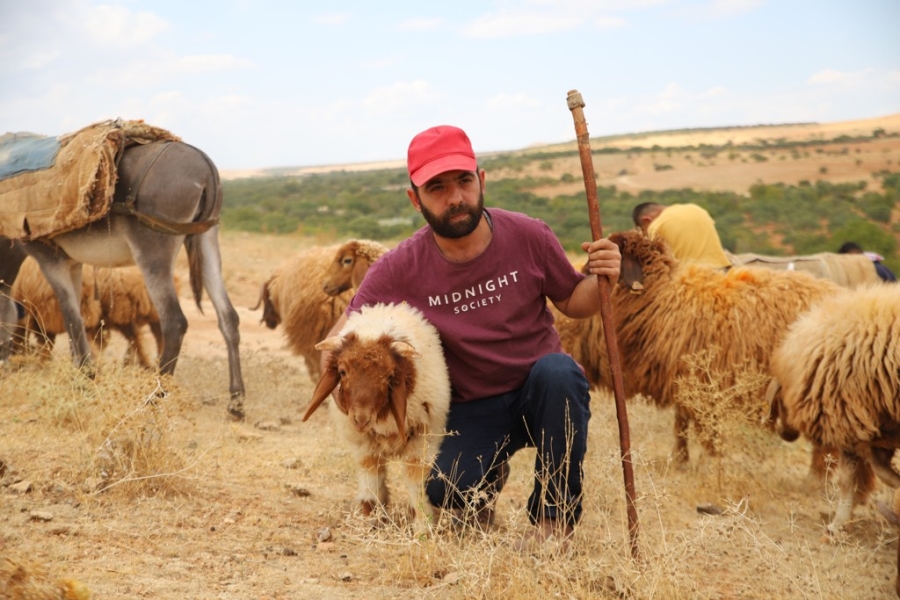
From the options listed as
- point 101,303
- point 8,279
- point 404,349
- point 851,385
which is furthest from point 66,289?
point 851,385

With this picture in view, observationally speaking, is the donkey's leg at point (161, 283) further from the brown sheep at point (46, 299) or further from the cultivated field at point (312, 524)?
the brown sheep at point (46, 299)

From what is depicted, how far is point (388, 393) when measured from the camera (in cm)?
439

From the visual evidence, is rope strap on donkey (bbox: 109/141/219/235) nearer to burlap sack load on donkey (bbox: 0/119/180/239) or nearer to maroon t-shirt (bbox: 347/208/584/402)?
burlap sack load on donkey (bbox: 0/119/180/239)

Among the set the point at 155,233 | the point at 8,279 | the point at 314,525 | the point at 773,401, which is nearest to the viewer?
the point at 314,525

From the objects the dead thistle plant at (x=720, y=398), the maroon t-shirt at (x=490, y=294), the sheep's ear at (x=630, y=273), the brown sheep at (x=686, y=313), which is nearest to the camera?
the maroon t-shirt at (x=490, y=294)

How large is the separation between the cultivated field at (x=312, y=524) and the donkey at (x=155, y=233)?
704mm

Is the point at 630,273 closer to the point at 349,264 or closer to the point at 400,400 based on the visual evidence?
the point at 349,264

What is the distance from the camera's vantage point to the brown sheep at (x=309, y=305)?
29.0 ft

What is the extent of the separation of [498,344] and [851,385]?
242 cm

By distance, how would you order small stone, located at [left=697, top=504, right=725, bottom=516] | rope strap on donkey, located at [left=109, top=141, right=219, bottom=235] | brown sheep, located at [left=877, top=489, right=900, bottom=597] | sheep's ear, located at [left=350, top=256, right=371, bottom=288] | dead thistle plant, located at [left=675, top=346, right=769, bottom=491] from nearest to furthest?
brown sheep, located at [left=877, top=489, right=900, bottom=597] < small stone, located at [left=697, top=504, right=725, bottom=516] < dead thistle plant, located at [left=675, top=346, right=769, bottom=491] < rope strap on donkey, located at [left=109, top=141, right=219, bottom=235] < sheep's ear, located at [left=350, top=256, right=371, bottom=288]

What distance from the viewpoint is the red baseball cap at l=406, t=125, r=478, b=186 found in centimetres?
437

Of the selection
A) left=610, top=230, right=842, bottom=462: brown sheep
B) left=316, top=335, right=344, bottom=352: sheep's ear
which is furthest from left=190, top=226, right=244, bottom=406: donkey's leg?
left=316, top=335, right=344, bottom=352: sheep's ear

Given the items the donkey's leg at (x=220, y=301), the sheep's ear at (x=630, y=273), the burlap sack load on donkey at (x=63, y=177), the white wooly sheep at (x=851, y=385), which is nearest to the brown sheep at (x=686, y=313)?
the sheep's ear at (x=630, y=273)

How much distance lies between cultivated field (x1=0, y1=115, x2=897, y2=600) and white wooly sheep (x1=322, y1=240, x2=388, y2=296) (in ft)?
4.99
